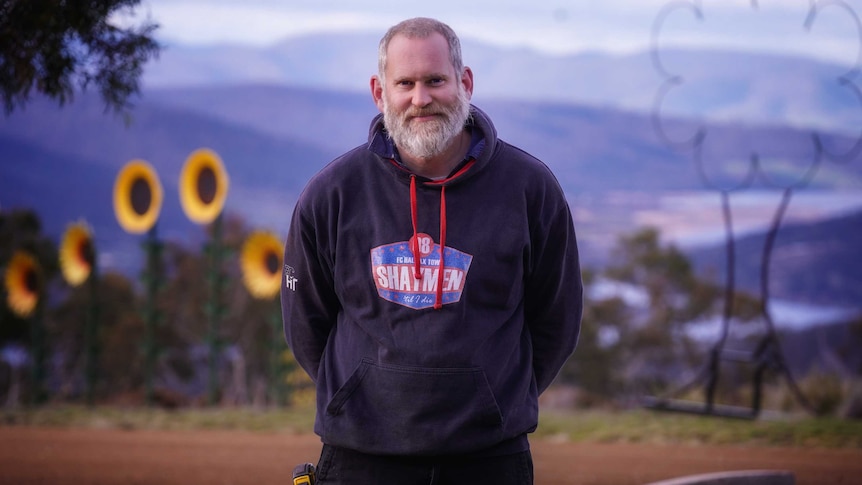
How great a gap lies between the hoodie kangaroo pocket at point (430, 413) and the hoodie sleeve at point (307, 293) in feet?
1.05

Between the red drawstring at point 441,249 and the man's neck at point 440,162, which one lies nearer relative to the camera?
the red drawstring at point 441,249

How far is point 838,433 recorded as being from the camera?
24.7 feet

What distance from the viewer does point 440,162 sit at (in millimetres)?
2383

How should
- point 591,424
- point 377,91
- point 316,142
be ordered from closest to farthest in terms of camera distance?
point 377,91, point 591,424, point 316,142

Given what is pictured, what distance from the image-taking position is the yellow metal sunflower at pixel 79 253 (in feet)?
35.0

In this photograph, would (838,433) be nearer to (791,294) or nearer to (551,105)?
(791,294)

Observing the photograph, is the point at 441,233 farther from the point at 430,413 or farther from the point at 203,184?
the point at 203,184

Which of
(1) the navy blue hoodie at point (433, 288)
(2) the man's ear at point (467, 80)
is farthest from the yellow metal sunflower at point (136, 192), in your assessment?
(2) the man's ear at point (467, 80)

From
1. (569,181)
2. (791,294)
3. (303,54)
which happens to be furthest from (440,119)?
(303,54)

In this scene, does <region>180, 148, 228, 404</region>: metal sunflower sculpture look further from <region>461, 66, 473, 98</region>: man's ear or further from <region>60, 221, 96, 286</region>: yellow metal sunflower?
<region>461, 66, 473, 98</region>: man's ear

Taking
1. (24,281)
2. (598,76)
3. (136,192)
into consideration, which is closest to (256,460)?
(136,192)

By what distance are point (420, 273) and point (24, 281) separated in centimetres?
951

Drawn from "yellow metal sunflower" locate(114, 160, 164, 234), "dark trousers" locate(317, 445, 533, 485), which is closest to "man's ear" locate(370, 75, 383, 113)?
"dark trousers" locate(317, 445, 533, 485)

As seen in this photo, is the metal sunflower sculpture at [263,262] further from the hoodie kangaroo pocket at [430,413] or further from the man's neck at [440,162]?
the hoodie kangaroo pocket at [430,413]
